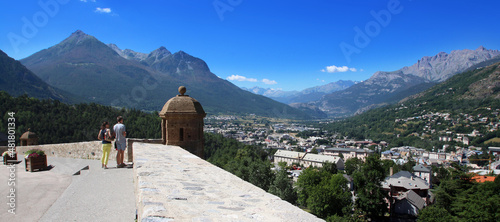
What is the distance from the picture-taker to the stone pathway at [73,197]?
5.46 meters

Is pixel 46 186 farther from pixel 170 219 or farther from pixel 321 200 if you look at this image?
pixel 321 200

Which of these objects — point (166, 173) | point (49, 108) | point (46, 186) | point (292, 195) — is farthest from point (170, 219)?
point (49, 108)

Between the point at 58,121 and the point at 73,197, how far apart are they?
170ft

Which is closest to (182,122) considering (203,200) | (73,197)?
(73,197)

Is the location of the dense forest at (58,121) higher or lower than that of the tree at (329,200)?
higher

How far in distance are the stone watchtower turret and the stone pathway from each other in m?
2.18

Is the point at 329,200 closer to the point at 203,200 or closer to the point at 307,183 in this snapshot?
the point at 307,183

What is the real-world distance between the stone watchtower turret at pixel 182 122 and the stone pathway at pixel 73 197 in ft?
7.16

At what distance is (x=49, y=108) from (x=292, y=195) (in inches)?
1916

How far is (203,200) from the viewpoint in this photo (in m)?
3.58

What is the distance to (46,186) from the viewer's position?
7762mm

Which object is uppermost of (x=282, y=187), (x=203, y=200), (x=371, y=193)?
(x=203, y=200)

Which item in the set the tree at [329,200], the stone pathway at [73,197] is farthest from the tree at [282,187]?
the stone pathway at [73,197]

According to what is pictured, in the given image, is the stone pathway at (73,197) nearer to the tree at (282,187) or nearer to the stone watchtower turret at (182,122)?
the stone watchtower turret at (182,122)
